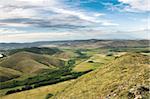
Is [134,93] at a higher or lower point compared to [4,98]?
higher

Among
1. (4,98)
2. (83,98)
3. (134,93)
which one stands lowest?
(4,98)

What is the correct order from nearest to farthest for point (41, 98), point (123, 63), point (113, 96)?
1. point (113, 96)
2. point (123, 63)
3. point (41, 98)

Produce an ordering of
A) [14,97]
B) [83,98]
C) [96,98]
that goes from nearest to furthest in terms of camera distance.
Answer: [96,98], [83,98], [14,97]

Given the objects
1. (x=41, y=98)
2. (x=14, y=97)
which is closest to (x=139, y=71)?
(x=41, y=98)

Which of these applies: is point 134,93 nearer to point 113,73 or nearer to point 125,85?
point 125,85

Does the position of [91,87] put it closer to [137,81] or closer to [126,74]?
[126,74]

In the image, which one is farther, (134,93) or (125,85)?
(125,85)

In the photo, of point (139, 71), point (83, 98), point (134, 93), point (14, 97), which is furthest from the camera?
point (14, 97)

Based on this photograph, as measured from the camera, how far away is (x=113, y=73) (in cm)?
9175

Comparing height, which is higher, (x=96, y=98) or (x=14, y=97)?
(x=96, y=98)

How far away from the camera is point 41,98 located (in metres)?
125

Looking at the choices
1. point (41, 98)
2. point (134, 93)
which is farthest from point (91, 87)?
point (41, 98)

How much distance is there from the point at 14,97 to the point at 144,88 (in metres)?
96.8

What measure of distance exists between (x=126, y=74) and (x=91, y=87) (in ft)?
36.9
